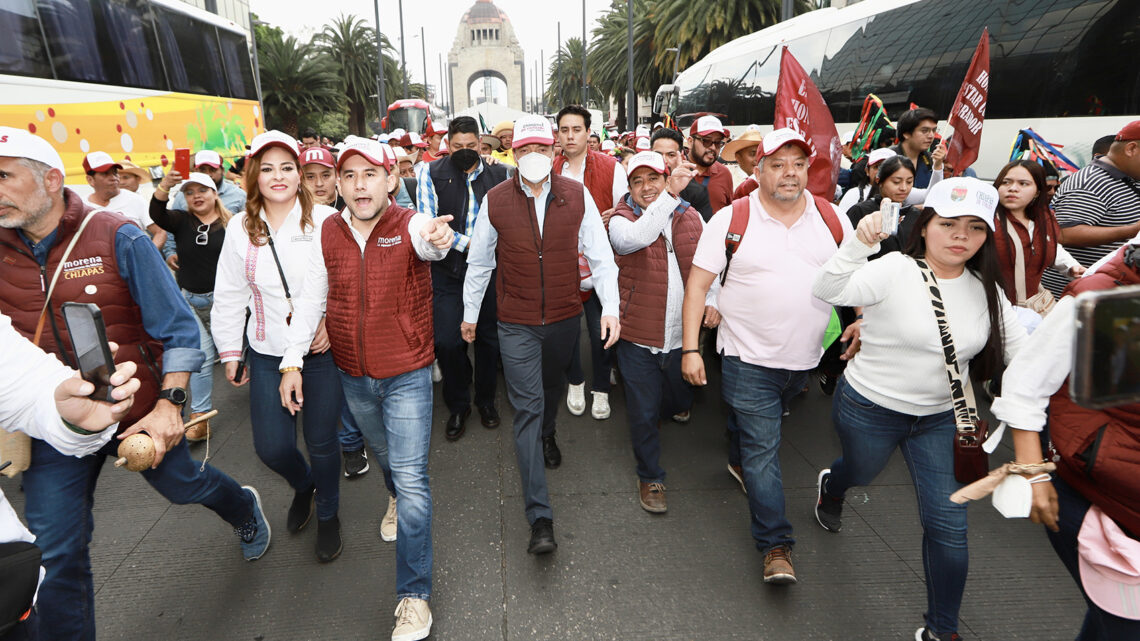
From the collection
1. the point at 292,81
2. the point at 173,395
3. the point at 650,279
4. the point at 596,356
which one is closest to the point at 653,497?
the point at 650,279

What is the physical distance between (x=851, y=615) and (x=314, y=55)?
36.2m

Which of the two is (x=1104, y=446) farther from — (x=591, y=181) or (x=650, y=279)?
(x=591, y=181)

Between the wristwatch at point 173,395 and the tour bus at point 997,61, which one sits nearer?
the wristwatch at point 173,395

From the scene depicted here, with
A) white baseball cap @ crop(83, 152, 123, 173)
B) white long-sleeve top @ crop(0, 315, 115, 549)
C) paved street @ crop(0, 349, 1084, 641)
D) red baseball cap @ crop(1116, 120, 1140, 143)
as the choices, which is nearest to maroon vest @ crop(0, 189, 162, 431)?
white long-sleeve top @ crop(0, 315, 115, 549)

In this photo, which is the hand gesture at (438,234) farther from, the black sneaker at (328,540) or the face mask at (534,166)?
the black sneaker at (328,540)

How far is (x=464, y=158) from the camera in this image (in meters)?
4.57

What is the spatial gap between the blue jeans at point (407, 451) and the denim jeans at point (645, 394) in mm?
1247

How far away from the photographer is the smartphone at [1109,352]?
42.9 inches

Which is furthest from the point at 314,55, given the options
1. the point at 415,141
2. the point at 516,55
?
the point at 516,55

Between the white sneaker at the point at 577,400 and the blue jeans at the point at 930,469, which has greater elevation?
the blue jeans at the point at 930,469

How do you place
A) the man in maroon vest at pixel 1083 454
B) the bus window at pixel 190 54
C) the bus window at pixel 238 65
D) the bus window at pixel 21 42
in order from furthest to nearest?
1. the bus window at pixel 238 65
2. the bus window at pixel 190 54
3. the bus window at pixel 21 42
4. the man in maroon vest at pixel 1083 454

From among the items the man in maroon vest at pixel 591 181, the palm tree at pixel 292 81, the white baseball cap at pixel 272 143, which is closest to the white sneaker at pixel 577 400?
the man in maroon vest at pixel 591 181

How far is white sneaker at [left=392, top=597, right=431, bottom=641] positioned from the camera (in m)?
2.58

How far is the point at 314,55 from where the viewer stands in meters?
32.1
